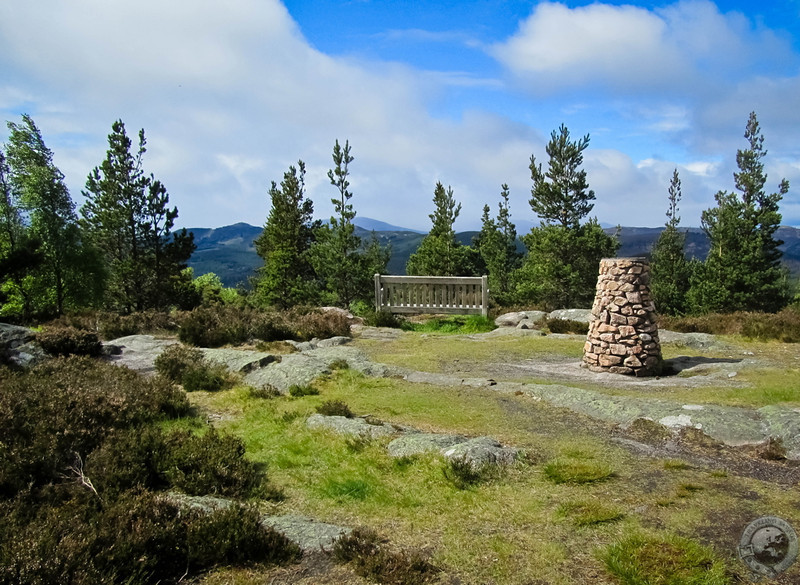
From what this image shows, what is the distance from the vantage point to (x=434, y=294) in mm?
20906

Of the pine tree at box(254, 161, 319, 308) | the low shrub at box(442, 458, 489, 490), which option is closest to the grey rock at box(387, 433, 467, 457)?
the low shrub at box(442, 458, 489, 490)

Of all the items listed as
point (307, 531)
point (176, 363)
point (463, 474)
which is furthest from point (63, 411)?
point (463, 474)

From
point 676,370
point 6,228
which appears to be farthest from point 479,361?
point 6,228

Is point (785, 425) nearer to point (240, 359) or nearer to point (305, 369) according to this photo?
point (305, 369)

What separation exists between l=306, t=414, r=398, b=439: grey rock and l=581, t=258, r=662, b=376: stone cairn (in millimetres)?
5671

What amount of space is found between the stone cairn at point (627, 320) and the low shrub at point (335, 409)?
5.68 m

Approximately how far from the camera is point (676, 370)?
11234 millimetres

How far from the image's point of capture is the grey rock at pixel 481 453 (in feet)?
20.4

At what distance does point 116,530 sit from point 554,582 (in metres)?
3.51

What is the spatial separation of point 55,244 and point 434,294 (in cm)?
2479

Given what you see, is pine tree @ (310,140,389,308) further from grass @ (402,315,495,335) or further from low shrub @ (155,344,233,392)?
low shrub @ (155,344,233,392)

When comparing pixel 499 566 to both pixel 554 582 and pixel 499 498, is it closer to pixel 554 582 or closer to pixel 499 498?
pixel 554 582

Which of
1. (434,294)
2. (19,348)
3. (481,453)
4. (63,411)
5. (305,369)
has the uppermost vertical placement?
(434,294)

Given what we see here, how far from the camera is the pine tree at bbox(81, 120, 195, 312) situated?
110ft
